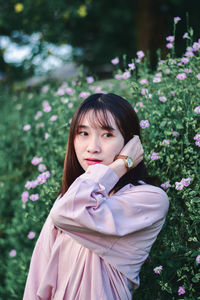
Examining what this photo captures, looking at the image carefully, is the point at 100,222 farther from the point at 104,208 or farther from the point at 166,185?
the point at 166,185

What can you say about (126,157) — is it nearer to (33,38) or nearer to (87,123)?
(87,123)

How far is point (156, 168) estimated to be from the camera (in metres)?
2.24

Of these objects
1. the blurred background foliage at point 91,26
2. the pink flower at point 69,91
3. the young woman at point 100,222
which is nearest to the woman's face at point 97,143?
the young woman at point 100,222

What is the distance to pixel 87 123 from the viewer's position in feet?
5.88

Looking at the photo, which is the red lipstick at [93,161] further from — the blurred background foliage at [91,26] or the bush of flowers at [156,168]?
the blurred background foliage at [91,26]

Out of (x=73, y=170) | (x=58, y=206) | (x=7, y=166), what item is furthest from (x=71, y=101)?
(x=58, y=206)

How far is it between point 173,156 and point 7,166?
1920 millimetres

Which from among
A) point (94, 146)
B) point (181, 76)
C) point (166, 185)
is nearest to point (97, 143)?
point (94, 146)

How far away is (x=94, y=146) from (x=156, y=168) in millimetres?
637

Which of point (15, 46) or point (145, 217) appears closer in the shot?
point (145, 217)

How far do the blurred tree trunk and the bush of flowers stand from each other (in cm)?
435

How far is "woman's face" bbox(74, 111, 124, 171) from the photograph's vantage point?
1.75 meters

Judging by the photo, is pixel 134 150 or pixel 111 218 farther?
pixel 134 150

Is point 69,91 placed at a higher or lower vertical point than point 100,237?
higher
